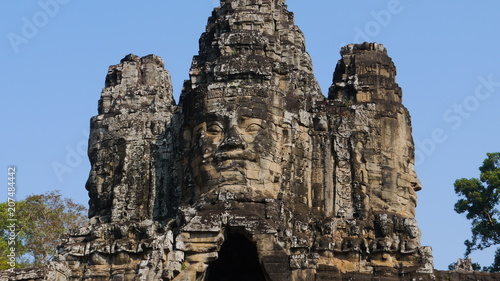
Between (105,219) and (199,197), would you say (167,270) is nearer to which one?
(199,197)

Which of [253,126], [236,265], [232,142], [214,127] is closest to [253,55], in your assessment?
[253,126]

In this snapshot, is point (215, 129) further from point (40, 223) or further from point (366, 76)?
point (40, 223)

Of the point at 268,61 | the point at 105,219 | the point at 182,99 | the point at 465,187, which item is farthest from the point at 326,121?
the point at 465,187

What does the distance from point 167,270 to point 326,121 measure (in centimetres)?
812

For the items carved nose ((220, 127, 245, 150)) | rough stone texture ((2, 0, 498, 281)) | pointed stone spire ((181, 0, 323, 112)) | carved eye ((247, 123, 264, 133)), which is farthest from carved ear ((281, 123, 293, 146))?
carved nose ((220, 127, 245, 150))

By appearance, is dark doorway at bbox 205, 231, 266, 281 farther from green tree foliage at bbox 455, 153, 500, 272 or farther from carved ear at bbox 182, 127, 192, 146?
green tree foliage at bbox 455, 153, 500, 272

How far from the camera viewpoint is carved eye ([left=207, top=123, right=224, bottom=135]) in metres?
34.8

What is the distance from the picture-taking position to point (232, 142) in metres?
Result: 33.9

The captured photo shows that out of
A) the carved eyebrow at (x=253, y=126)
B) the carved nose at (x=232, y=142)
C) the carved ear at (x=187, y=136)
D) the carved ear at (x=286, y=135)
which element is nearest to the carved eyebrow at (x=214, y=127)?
the carved nose at (x=232, y=142)

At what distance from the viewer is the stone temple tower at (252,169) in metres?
33.1

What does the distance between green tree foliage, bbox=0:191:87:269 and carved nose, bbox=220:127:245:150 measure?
1797 centimetres

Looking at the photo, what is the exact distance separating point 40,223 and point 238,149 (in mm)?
19307

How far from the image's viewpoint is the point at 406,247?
35000 millimetres

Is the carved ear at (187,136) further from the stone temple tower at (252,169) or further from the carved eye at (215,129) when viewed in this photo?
the carved eye at (215,129)
